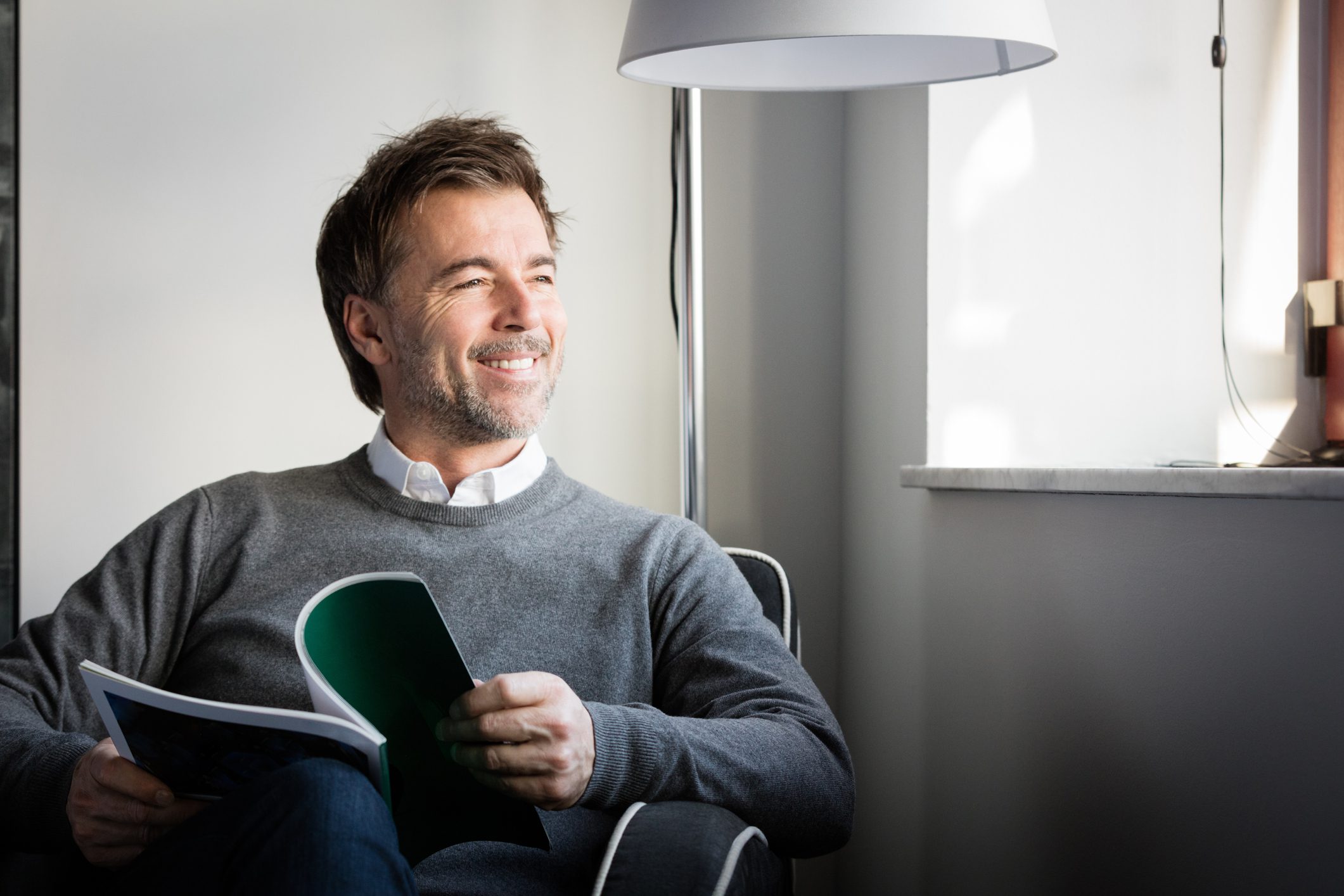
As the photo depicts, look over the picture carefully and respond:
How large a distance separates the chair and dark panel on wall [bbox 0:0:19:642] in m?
1.28

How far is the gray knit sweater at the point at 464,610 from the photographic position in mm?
1247

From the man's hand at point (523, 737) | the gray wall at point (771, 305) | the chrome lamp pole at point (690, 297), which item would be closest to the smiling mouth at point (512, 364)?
the chrome lamp pole at point (690, 297)

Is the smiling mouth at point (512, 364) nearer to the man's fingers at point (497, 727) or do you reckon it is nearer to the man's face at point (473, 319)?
the man's face at point (473, 319)

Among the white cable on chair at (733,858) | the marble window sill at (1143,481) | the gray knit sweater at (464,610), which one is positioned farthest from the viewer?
the gray knit sweater at (464,610)

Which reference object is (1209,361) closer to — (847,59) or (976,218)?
(976,218)

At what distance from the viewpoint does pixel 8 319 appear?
1847mm

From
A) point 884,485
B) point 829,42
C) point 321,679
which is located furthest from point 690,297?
point 321,679

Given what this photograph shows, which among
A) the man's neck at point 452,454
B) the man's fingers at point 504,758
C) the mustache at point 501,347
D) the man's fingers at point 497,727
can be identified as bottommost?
the man's fingers at point 504,758

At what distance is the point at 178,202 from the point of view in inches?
77.0

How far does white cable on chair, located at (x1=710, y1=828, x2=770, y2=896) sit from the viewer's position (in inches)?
37.1

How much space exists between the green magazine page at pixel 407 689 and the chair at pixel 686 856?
0.26 ft

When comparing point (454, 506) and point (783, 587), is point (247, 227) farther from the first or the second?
point (783, 587)

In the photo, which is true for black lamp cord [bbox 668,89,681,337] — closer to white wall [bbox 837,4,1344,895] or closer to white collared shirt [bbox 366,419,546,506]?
white wall [bbox 837,4,1344,895]

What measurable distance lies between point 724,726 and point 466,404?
0.55m
